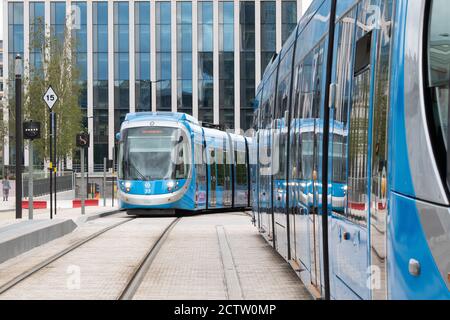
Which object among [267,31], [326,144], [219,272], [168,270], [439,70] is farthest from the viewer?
[267,31]

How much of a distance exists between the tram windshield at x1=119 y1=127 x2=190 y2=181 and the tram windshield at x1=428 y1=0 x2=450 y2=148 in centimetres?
2467

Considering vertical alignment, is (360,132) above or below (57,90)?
below

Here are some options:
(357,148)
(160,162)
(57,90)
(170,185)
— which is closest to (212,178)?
(170,185)

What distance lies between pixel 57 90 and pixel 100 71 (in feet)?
64.4

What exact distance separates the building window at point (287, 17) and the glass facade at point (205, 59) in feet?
18.3

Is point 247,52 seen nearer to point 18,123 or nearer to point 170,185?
point 170,185

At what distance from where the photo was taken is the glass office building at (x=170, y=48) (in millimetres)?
70250

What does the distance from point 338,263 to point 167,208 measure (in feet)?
75.9

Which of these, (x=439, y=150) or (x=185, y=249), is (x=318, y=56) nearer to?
(x=439, y=150)

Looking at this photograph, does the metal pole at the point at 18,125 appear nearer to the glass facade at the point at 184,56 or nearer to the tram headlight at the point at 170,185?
the tram headlight at the point at 170,185

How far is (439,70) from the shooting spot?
3.81 metres

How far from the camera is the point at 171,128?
28594mm

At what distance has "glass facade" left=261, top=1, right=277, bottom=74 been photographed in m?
70.2

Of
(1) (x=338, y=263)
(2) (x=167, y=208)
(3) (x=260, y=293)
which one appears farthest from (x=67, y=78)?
(1) (x=338, y=263)
